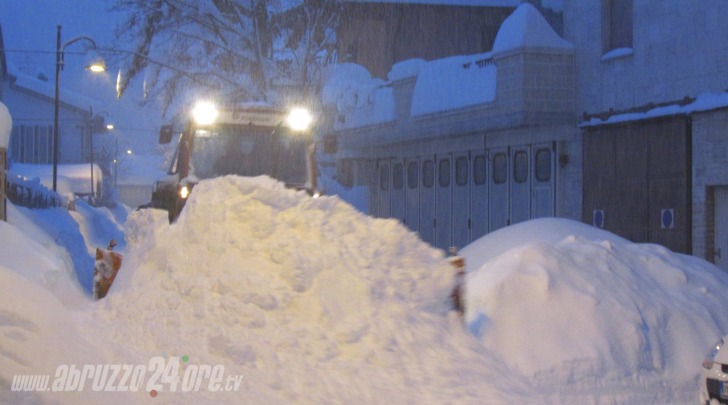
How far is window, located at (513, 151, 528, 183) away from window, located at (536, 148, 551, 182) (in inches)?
17.7

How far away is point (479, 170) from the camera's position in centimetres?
2245

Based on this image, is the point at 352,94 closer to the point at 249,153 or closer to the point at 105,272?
the point at 249,153

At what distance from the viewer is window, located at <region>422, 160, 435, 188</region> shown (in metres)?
24.7

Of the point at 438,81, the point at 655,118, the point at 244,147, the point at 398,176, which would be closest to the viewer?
the point at 244,147

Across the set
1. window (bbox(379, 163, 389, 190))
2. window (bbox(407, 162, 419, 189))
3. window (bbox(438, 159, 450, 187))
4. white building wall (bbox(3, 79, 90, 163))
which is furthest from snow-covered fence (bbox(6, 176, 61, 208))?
white building wall (bbox(3, 79, 90, 163))

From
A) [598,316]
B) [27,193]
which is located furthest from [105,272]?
[27,193]

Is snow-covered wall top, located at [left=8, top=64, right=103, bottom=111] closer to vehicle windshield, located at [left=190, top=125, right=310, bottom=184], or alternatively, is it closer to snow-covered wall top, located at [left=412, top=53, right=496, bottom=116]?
snow-covered wall top, located at [left=412, top=53, right=496, bottom=116]

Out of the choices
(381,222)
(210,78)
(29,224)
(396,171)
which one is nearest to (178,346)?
(381,222)

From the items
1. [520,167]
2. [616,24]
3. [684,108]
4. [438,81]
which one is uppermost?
[616,24]

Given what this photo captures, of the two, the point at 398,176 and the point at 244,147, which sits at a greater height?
the point at 398,176

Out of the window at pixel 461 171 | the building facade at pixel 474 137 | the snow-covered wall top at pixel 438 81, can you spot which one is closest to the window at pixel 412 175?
the building facade at pixel 474 137

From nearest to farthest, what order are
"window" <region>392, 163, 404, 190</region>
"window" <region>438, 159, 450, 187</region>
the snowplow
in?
the snowplow → "window" <region>438, 159, 450, 187</region> → "window" <region>392, 163, 404, 190</region>

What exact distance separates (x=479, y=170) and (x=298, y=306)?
16448 mm

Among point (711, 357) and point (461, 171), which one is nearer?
point (711, 357)
